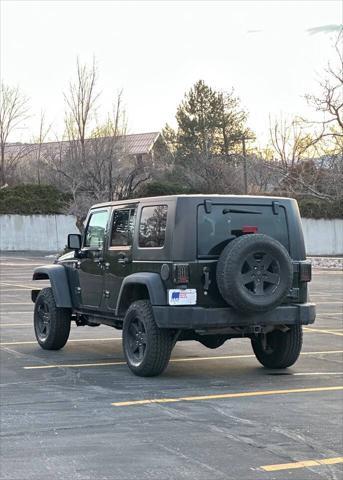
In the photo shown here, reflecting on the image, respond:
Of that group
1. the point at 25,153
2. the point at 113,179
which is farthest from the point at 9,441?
the point at 25,153

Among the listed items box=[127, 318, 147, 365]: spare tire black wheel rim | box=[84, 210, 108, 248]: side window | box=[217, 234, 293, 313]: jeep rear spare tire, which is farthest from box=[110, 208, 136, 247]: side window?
box=[217, 234, 293, 313]: jeep rear spare tire

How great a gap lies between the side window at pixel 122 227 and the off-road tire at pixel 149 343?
2.94 ft

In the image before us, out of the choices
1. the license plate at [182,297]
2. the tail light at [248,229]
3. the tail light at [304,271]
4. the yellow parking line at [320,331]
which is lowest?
the yellow parking line at [320,331]

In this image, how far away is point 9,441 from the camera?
19.3 ft

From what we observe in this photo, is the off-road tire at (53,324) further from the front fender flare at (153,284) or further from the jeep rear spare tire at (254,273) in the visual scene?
the jeep rear spare tire at (254,273)

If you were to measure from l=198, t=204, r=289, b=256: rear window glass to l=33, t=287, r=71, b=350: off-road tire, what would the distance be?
9.94ft

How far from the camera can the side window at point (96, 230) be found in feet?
32.4

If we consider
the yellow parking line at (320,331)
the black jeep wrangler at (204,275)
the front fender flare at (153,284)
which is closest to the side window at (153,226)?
the black jeep wrangler at (204,275)

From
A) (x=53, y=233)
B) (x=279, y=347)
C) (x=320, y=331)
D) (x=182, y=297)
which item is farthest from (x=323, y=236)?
(x=182, y=297)

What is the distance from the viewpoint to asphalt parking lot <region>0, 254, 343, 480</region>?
529cm

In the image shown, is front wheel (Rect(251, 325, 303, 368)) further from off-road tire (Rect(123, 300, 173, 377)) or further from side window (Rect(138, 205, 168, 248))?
side window (Rect(138, 205, 168, 248))

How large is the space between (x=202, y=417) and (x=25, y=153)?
58085mm

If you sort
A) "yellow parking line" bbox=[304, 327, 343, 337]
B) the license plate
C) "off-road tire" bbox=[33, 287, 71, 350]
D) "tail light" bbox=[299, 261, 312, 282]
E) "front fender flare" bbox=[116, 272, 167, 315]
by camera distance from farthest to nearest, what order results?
"yellow parking line" bbox=[304, 327, 343, 337] < "off-road tire" bbox=[33, 287, 71, 350] < "tail light" bbox=[299, 261, 312, 282] < "front fender flare" bbox=[116, 272, 167, 315] < the license plate

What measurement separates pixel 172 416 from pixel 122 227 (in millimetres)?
3219
